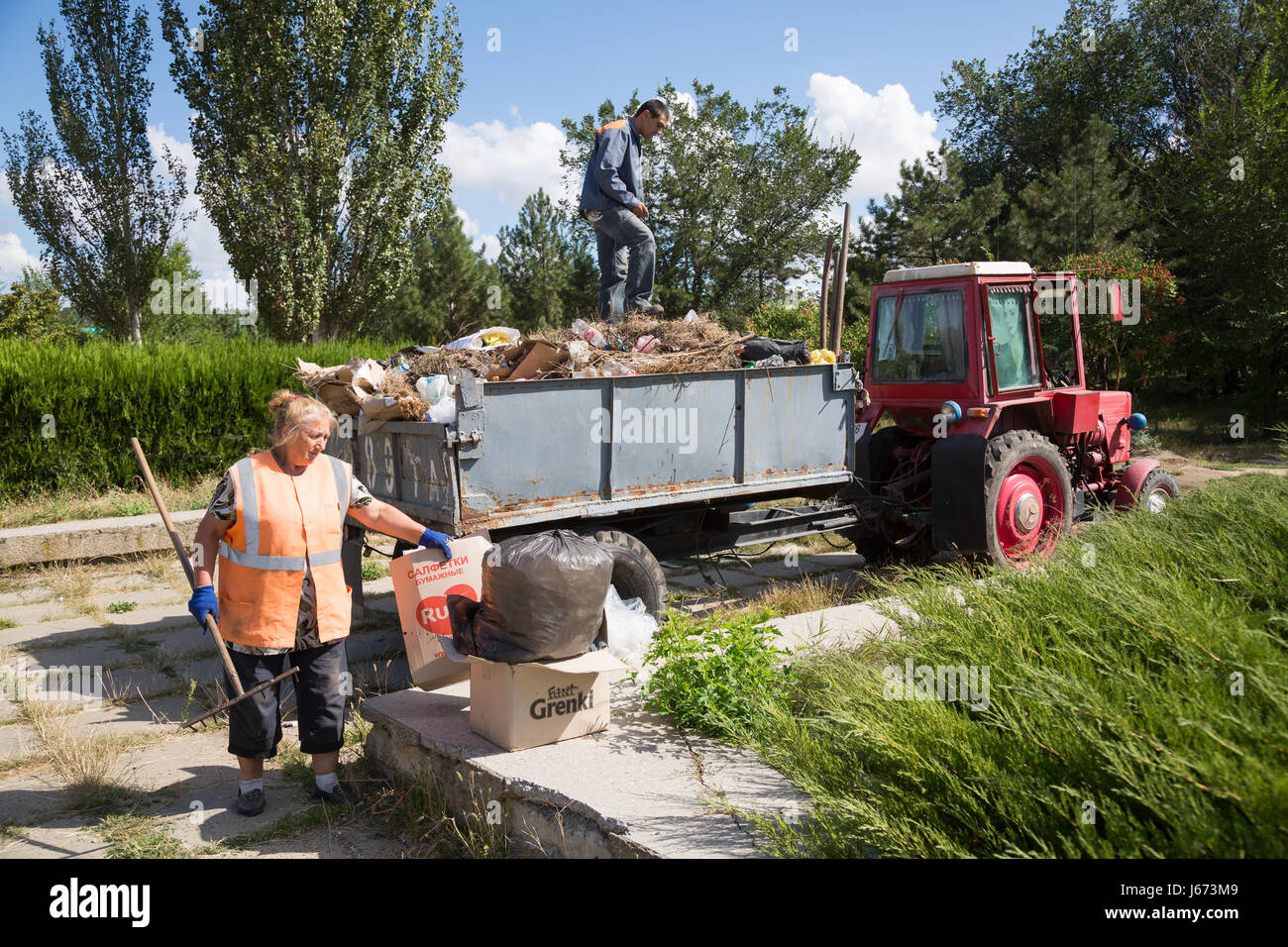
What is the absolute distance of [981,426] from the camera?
7.44m

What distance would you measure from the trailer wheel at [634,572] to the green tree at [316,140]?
50.8ft

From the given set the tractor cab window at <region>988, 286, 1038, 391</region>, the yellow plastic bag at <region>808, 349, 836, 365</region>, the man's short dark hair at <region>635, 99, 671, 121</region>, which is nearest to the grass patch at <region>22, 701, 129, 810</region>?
the yellow plastic bag at <region>808, 349, 836, 365</region>

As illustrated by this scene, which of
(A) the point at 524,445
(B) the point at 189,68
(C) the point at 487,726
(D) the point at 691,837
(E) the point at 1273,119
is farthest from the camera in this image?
(B) the point at 189,68

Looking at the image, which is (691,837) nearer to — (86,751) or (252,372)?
(86,751)

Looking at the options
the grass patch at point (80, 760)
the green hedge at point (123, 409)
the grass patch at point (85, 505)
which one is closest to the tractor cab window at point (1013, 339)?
the grass patch at point (80, 760)

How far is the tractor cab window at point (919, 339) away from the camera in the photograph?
7.50 metres

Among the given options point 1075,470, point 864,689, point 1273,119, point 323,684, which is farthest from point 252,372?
point 1273,119

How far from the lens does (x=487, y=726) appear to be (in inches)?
154

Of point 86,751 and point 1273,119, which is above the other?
point 1273,119

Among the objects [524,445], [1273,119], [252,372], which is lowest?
[524,445]

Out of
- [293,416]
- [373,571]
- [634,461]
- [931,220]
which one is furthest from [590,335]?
[931,220]

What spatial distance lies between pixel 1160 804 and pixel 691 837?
1.34 metres

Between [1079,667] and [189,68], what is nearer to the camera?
[1079,667]
